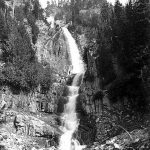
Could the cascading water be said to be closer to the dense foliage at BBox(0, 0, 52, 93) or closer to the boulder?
the boulder

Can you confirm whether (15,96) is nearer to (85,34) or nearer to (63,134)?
(63,134)

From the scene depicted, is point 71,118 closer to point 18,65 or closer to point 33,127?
point 33,127

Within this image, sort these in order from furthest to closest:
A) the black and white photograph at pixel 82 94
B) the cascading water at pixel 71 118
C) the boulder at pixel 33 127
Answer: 1. the boulder at pixel 33 127
2. the cascading water at pixel 71 118
3. the black and white photograph at pixel 82 94

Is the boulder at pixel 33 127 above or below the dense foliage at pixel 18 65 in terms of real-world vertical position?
below

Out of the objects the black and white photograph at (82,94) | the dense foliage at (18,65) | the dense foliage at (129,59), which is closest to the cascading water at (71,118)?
the black and white photograph at (82,94)

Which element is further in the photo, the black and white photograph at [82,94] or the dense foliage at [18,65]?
the dense foliage at [18,65]

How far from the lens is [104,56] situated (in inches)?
1854

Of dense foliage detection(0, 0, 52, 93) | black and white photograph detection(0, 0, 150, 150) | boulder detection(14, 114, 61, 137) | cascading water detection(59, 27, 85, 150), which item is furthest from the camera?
dense foliage detection(0, 0, 52, 93)

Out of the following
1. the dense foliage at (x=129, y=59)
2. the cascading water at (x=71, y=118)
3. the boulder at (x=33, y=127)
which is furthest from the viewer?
the boulder at (x=33, y=127)

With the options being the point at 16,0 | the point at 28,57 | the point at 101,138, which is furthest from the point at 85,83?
the point at 16,0

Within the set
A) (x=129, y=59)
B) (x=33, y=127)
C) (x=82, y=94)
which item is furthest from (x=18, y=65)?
(x=129, y=59)

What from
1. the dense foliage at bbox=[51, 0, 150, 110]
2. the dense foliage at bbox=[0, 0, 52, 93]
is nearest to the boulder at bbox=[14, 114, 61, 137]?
the dense foliage at bbox=[0, 0, 52, 93]

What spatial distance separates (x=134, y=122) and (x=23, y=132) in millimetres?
15927

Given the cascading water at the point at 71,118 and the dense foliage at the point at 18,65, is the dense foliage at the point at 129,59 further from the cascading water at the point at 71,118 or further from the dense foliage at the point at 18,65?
the dense foliage at the point at 18,65
